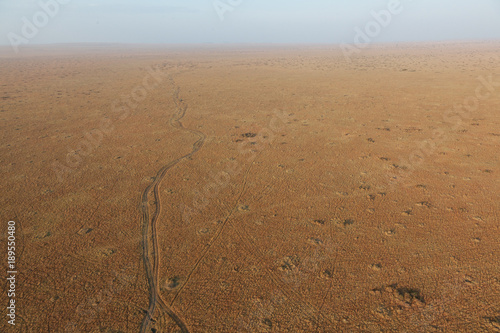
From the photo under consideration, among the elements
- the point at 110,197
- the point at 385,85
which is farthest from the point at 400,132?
the point at 385,85

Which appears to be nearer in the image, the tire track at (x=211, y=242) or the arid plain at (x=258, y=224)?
the arid plain at (x=258, y=224)

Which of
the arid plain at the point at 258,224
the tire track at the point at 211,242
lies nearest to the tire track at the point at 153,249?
the arid plain at the point at 258,224

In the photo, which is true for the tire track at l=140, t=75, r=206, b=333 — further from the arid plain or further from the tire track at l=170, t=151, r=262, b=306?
the tire track at l=170, t=151, r=262, b=306

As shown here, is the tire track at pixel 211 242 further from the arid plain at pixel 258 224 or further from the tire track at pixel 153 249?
the tire track at pixel 153 249

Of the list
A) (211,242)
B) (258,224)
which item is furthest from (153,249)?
(258,224)

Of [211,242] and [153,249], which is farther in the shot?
[211,242]

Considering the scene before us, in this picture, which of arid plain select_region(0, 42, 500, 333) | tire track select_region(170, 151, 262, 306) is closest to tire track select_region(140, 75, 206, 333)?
arid plain select_region(0, 42, 500, 333)

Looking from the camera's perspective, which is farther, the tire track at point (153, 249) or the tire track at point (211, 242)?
the tire track at point (211, 242)

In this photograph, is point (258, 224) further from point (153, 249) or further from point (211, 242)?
point (153, 249)

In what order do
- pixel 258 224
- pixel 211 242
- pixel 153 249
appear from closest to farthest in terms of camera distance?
pixel 153 249
pixel 211 242
pixel 258 224
